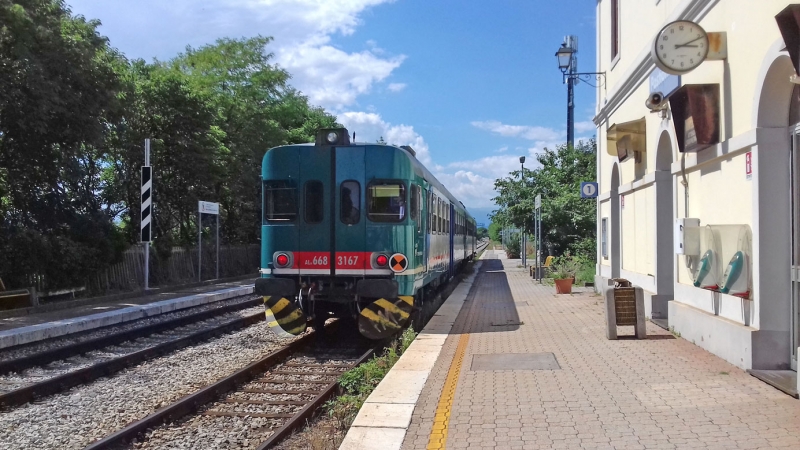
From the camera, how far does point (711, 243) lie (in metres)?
8.70

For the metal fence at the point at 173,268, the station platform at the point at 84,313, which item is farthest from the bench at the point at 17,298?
the metal fence at the point at 173,268

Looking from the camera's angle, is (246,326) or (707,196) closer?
(707,196)

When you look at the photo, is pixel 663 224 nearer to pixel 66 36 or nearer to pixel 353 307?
Answer: pixel 353 307

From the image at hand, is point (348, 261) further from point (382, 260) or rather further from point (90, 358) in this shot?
point (90, 358)

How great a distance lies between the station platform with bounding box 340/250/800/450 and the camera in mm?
5273

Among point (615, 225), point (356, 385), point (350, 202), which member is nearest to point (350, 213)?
point (350, 202)

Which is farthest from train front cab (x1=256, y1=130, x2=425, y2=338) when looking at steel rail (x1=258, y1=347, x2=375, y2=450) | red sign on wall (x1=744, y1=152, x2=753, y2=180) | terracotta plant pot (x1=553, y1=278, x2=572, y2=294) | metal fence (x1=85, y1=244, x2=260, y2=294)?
metal fence (x1=85, y1=244, x2=260, y2=294)

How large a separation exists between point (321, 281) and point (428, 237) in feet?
8.79

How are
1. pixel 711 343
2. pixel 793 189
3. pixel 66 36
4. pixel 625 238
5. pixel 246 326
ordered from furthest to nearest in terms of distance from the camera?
pixel 66 36
pixel 625 238
pixel 246 326
pixel 711 343
pixel 793 189

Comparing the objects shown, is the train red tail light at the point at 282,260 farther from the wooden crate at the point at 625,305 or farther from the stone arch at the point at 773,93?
the stone arch at the point at 773,93

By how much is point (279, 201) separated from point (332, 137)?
126 centimetres

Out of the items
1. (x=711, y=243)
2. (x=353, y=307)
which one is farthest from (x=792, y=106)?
(x=353, y=307)

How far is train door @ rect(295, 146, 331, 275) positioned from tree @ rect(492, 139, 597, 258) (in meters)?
15.2

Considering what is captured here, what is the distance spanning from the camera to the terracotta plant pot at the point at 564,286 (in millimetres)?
18219
